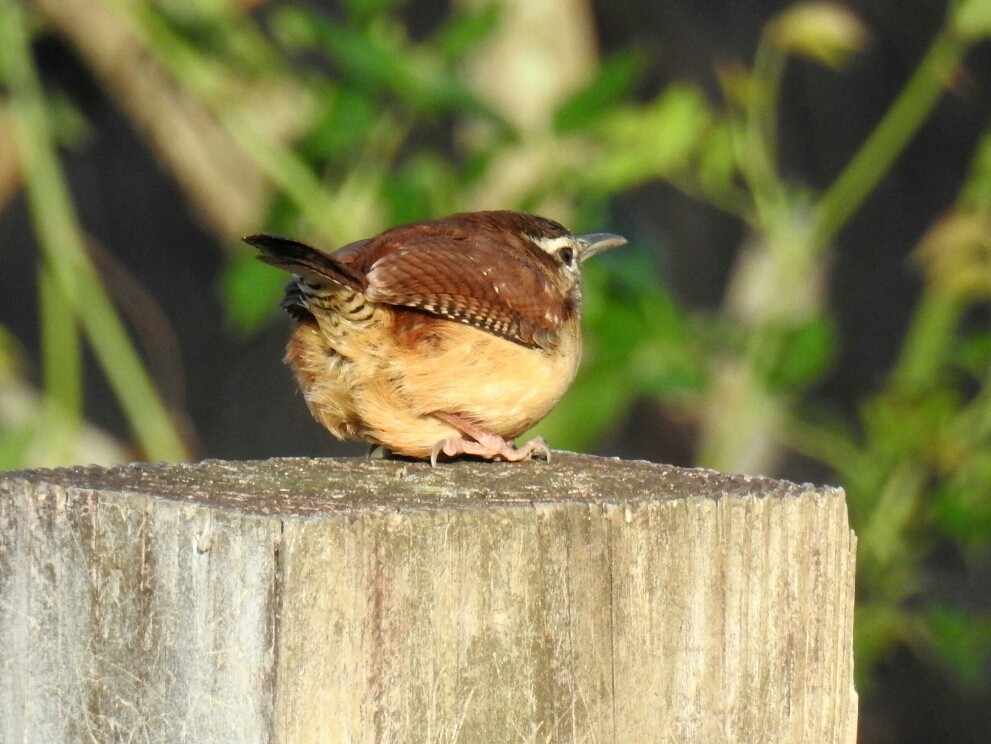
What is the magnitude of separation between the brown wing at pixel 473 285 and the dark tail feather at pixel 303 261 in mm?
86

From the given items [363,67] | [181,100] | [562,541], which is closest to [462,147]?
[363,67]

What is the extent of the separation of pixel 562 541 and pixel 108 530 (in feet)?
1.94

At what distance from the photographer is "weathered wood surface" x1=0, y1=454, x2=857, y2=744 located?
1.68 meters

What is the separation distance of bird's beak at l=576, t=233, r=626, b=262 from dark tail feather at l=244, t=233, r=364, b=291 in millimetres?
1222

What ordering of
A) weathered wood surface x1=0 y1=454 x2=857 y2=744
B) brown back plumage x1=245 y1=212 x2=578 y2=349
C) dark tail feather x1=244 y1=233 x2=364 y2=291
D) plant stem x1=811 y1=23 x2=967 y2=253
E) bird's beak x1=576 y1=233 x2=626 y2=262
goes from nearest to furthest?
weathered wood surface x1=0 y1=454 x2=857 y2=744, dark tail feather x1=244 y1=233 x2=364 y2=291, brown back plumage x1=245 y1=212 x2=578 y2=349, bird's beak x1=576 y1=233 x2=626 y2=262, plant stem x1=811 y1=23 x2=967 y2=253

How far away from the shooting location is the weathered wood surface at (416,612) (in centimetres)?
168

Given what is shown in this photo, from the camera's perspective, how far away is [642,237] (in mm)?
5051

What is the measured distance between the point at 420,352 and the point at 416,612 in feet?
4.75

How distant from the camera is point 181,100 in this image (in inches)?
245

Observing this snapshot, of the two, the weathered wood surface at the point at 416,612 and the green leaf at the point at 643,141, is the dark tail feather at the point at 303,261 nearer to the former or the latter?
the weathered wood surface at the point at 416,612

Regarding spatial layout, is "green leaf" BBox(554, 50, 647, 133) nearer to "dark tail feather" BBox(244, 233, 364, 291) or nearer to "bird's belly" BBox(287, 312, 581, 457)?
"bird's belly" BBox(287, 312, 581, 457)

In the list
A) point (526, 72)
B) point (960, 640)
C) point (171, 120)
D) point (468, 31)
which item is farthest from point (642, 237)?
point (171, 120)

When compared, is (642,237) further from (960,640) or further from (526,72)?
(960,640)

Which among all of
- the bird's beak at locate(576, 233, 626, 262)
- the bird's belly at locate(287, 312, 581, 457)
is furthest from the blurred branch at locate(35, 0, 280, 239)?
the bird's belly at locate(287, 312, 581, 457)
